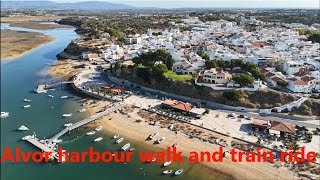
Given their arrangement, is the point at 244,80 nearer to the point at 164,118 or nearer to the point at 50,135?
the point at 164,118

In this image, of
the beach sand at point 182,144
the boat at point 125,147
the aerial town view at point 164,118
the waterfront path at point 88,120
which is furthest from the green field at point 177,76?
the boat at point 125,147

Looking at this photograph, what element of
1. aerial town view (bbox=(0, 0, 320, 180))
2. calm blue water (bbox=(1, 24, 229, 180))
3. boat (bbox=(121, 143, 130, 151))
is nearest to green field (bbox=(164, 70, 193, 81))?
aerial town view (bbox=(0, 0, 320, 180))

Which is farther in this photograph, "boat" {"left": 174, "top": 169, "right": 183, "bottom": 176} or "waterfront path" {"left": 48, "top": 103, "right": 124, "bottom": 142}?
"waterfront path" {"left": 48, "top": 103, "right": 124, "bottom": 142}

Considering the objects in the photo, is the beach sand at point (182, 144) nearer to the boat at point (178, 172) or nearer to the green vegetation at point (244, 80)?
the boat at point (178, 172)

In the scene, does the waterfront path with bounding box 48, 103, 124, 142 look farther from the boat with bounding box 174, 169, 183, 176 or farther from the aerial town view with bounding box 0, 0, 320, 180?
the boat with bounding box 174, 169, 183, 176

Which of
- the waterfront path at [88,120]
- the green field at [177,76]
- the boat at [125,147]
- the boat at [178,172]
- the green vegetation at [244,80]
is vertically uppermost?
the green vegetation at [244,80]

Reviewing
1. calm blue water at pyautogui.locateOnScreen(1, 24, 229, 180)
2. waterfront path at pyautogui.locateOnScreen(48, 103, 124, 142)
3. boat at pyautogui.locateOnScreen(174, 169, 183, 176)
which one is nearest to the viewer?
calm blue water at pyautogui.locateOnScreen(1, 24, 229, 180)

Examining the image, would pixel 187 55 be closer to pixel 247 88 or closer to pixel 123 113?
pixel 247 88

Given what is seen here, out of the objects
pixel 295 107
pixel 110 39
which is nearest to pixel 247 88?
pixel 295 107

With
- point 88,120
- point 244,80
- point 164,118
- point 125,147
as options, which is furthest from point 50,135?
point 244,80
